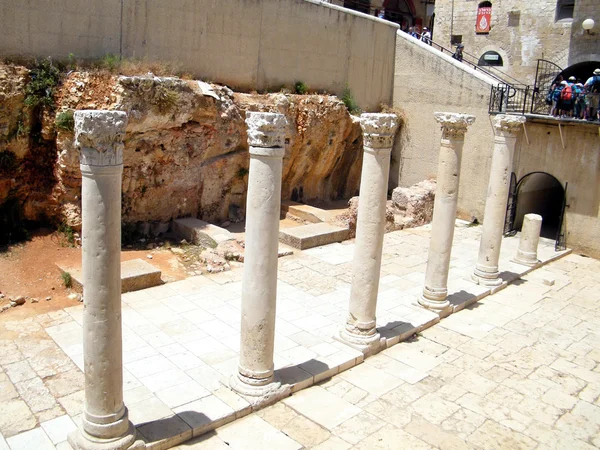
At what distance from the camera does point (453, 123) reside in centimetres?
1038

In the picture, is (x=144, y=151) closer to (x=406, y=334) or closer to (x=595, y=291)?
(x=406, y=334)

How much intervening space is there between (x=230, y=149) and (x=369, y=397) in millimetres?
9206

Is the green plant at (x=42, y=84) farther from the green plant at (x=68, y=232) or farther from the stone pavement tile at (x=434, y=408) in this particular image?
the stone pavement tile at (x=434, y=408)

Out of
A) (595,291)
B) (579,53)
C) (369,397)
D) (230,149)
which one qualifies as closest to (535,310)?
(595,291)

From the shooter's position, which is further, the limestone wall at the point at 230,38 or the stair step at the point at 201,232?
the stair step at the point at 201,232

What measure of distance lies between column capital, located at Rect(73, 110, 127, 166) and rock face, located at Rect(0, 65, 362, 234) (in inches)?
293

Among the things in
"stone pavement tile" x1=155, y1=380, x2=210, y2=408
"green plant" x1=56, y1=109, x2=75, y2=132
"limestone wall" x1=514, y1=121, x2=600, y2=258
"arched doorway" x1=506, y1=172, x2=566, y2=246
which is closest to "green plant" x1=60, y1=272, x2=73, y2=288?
"green plant" x1=56, y1=109, x2=75, y2=132

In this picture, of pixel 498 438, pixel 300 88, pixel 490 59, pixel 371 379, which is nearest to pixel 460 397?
pixel 498 438

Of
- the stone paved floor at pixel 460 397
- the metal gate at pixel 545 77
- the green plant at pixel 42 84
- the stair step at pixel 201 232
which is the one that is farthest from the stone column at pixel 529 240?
the green plant at pixel 42 84

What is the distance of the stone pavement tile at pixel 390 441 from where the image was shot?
6.92 meters

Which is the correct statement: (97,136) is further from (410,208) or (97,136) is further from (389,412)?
(410,208)

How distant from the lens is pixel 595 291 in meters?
13.4

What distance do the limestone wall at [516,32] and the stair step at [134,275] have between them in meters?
15.7

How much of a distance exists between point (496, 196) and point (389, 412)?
6511 millimetres
